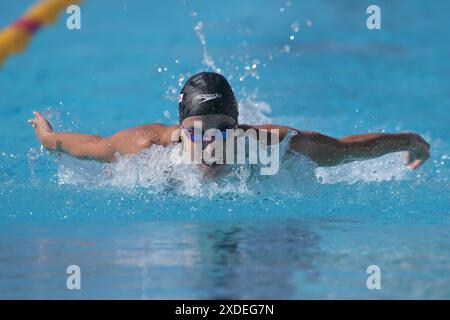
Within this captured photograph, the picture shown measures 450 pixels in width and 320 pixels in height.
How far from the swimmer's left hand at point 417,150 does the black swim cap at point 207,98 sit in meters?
1.04

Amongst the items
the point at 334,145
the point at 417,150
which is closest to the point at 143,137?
the point at 334,145

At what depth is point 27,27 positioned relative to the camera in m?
1.93

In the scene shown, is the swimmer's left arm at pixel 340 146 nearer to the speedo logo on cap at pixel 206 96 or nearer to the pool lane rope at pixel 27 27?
the speedo logo on cap at pixel 206 96

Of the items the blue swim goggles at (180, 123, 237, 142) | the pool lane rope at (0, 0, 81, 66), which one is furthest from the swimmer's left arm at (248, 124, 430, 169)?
the pool lane rope at (0, 0, 81, 66)

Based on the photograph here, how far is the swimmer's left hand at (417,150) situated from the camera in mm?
4922

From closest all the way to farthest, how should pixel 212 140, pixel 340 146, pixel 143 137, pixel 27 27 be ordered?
1. pixel 27 27
2. pixel 212 140
3. pixel 340 146
4. pixel 143 137

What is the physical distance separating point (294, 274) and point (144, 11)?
26.0 feet

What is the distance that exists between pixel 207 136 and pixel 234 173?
33 cm

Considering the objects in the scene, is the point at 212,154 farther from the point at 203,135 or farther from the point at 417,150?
the point at 417,150

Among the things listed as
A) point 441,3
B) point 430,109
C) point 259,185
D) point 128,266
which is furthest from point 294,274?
point 441,3

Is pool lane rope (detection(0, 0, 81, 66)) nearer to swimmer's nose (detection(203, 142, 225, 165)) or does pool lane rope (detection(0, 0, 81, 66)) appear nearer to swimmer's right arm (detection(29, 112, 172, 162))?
swimmer's nose (detection(203, 142, 225, 165))

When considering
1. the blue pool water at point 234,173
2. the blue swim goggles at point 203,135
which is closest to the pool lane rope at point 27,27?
the blue pool water at point 234,173

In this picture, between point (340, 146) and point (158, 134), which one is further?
point (158, 134)

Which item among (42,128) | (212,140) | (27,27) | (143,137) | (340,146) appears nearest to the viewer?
(27,27)
